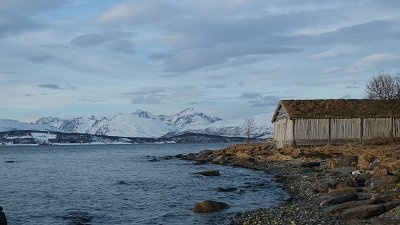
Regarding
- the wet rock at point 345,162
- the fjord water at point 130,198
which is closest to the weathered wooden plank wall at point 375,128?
the wet rock at point 345,162

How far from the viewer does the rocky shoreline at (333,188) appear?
18.6 m

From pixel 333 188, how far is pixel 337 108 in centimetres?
3007

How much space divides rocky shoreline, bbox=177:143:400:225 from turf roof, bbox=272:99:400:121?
511 cm

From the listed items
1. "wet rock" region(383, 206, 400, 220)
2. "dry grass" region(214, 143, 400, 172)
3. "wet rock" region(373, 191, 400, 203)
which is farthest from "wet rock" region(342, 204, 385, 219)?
"dry grass" region(214, 143, 400, 172)

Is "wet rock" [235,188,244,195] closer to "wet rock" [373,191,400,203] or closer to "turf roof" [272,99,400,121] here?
"wet rock" [373,191,400,203]

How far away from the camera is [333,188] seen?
26.4 meters

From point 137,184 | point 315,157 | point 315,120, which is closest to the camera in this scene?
point 137,184

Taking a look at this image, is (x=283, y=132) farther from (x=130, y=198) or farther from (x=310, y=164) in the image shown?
(x=130, y=198)

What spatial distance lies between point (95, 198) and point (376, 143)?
101 feet

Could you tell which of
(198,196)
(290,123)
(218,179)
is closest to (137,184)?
(218,179)

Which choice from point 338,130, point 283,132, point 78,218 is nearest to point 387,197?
point 78,218

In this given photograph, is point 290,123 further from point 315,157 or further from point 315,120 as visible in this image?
point 315,157

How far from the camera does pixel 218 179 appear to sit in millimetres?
40094

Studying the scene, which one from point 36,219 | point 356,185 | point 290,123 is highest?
point 290,123
